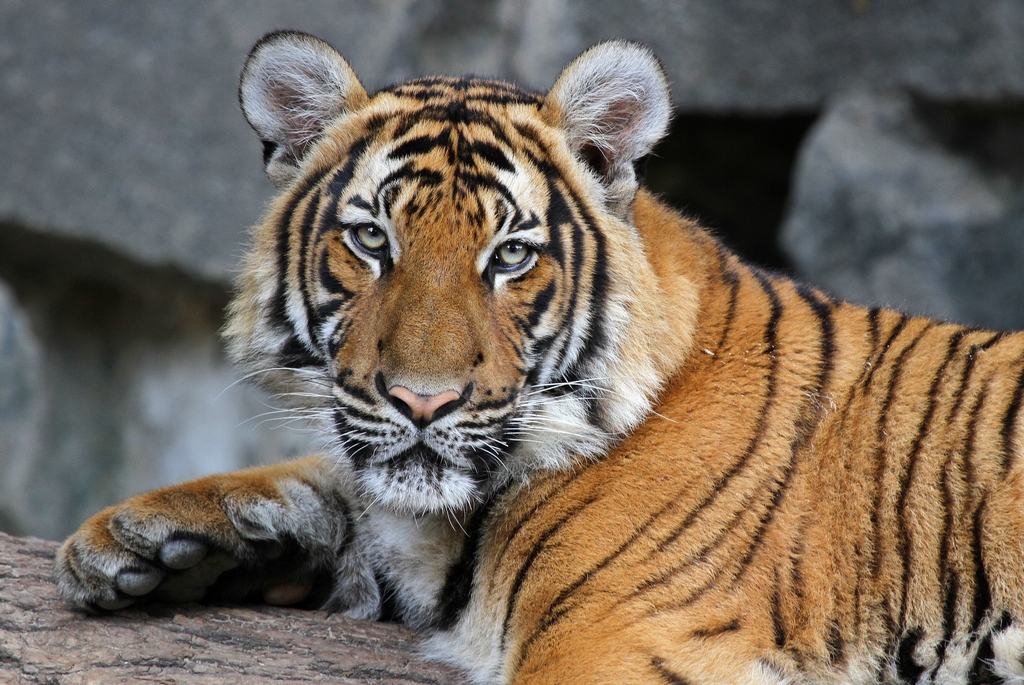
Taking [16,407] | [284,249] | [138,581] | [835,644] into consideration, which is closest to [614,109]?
[284,249]

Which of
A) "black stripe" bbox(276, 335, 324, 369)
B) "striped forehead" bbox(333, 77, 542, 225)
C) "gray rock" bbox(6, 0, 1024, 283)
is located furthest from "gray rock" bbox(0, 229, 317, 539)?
"striped forehead" bbox(333, 77, 542, 225)

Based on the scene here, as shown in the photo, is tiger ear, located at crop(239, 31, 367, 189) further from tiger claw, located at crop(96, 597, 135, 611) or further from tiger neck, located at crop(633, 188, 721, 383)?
tiger claw, located at crop(96, 597, 135, 611)

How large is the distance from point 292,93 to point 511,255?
0.76 m

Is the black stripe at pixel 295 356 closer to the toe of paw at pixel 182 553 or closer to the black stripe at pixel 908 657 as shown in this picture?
the toe of paw at pixel 182 553

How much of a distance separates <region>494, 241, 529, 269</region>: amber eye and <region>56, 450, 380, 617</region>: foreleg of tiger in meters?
0.77

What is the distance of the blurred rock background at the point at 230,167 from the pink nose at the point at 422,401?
2.56 metres

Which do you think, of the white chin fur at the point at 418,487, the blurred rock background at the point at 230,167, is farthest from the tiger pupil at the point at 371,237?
the blurred rock background at the point at 230,167

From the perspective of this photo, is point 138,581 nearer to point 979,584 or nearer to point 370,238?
point 370,238

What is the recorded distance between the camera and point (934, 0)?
4.52 meters

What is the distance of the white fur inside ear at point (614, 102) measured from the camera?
237 centimetres

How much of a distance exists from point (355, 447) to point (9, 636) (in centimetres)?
86

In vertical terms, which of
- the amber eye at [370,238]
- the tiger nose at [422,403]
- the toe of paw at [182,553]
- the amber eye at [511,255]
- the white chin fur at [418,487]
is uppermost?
the amber eye at [511,255]

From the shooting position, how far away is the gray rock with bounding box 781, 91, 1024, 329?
4.59 metres

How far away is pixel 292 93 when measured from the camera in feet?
8.36
